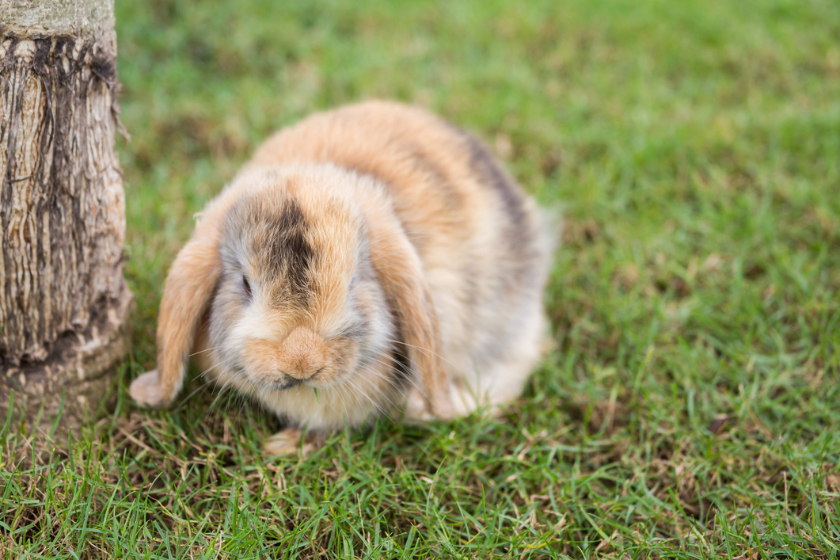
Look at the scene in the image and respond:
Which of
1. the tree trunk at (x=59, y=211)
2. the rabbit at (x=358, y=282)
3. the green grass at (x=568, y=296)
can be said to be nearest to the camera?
the tree trunk at (x=59, y=211)

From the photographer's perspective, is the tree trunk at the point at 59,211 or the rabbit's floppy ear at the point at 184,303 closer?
the tree trunk at the point at 59,211

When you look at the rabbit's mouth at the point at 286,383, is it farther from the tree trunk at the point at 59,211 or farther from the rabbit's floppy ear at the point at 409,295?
the tree trunk at the point at 59,211

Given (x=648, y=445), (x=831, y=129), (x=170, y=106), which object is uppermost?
(x=831, y=129)

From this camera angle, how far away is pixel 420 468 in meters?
2.48

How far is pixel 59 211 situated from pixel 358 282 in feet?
3.19

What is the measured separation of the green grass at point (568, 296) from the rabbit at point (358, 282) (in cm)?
23

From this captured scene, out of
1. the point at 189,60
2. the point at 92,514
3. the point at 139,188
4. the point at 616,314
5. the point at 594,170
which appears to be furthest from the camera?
the point at 189,60

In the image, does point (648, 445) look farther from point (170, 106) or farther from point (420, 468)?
point (170, 106)

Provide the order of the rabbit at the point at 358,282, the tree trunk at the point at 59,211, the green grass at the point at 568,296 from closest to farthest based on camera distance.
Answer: the tree trunk at the point at 59,211
the rabbit at the point at 358,282
the green grass at the point at 568,296

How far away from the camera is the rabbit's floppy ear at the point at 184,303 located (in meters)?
2.18

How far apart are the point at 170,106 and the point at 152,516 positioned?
9.29 feet

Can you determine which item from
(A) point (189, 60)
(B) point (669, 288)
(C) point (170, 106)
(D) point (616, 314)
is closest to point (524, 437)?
(D) point (616, 314)

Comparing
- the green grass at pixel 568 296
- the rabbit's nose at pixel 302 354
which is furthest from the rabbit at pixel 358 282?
the green grass at pixel 568 296

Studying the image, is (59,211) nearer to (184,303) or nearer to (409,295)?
(184,303)
